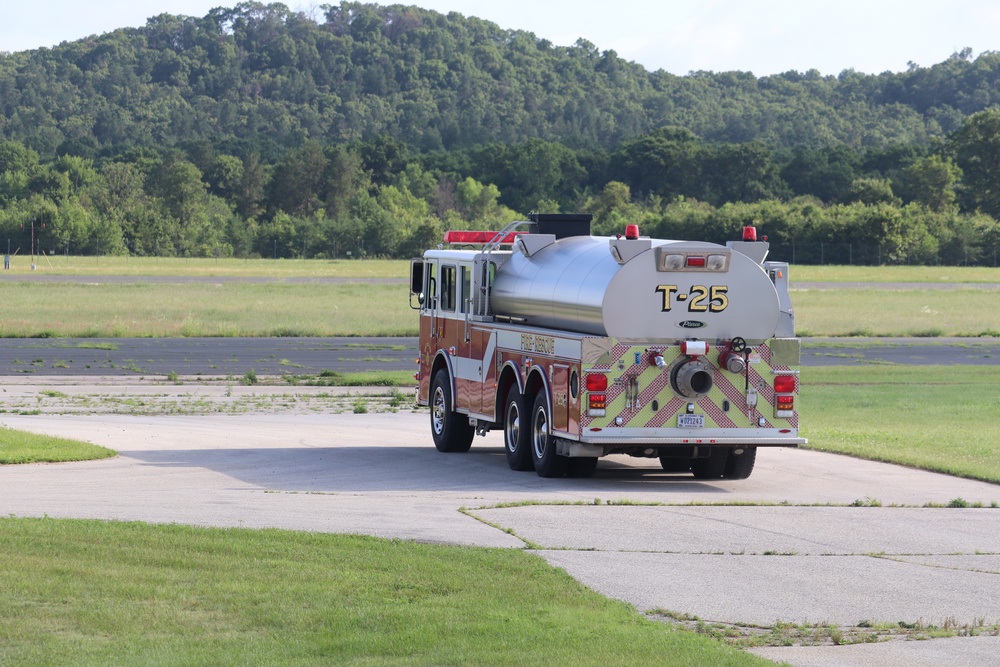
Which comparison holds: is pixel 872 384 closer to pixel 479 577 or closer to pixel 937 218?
pixel 479 577

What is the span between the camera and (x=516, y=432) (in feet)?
61.3

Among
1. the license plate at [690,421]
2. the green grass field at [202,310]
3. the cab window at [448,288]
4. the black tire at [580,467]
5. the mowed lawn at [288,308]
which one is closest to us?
the license plate at [690,421]

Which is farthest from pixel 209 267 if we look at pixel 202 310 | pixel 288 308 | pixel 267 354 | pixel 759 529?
pixel 759 529

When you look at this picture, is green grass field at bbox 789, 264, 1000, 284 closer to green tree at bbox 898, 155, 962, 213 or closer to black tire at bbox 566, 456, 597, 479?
green tree at bbox 898, 155, 962, 213

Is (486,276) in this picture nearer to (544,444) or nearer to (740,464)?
(544,444)

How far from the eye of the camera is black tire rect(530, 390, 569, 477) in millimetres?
17609

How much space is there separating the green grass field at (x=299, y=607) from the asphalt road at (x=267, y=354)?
24538 mm

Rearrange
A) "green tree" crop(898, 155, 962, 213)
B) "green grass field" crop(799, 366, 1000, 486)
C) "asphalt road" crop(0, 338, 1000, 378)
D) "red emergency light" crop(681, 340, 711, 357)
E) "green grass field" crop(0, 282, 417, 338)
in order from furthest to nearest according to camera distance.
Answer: "green tree" crop(898, 155, 962, 213) → "green grass field" crop(0, 282, 417, 338) → "asphalt road" crop(0, 338, 1000, 378) → "green grass field" crop(799, 366, 1000, 486) → "red emergency light" crop(681, 340, 711, 357)

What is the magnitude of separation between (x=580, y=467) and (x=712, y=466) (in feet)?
5.74

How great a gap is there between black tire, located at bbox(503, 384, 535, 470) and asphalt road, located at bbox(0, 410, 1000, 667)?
0.39 m

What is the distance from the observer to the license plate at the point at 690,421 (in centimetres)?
1708

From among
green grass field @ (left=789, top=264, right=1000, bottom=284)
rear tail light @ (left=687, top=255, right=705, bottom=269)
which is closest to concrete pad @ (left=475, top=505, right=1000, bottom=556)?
rear tail light @ (left=687, top=255, right=705, bottom=269)

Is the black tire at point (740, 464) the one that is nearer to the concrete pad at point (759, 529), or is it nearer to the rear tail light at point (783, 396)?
the rear tail light at point (783, 396)

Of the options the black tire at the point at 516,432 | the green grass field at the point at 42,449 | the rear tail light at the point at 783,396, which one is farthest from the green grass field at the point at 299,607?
the green grass field at the point at 42,449
